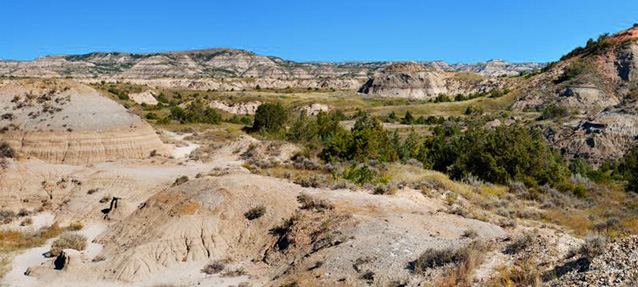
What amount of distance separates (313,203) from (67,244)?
9.42 m

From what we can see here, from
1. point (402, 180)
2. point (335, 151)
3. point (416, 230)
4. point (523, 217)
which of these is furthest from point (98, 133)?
point (523, 217)

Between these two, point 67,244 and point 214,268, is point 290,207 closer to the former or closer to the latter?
point 214,268

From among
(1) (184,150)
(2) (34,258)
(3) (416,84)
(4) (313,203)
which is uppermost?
(3) (416,84)

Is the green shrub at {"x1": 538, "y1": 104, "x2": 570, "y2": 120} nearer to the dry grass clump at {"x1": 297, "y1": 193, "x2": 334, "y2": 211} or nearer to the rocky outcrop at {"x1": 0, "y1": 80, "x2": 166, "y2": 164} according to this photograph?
the rocky outcrop at {"x1": 0, "y1": 80, "x2": 166, "y2": 164}

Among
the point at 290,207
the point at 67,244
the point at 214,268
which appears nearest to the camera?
the point at 214,268

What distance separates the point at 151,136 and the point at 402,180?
761 inches

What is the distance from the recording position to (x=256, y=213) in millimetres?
15328

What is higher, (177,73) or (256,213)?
(177,73)

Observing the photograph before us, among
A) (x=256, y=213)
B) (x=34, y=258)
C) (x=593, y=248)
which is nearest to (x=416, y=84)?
(x=256, y=213)

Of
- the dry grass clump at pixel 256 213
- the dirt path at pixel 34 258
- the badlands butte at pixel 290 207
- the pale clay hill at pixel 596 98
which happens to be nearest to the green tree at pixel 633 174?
the badlands butte at pixel 290 207

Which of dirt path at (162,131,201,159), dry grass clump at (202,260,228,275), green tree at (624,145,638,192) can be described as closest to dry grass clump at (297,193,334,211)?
dry grass clump at (202,260,228,275)

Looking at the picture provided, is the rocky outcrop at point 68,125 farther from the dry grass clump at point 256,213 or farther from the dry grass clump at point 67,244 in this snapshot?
the dry grass clump at point 256,213

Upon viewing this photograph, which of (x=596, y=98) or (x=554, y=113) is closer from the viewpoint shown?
(x=554, y=113)

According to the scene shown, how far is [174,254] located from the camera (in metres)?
13.8
